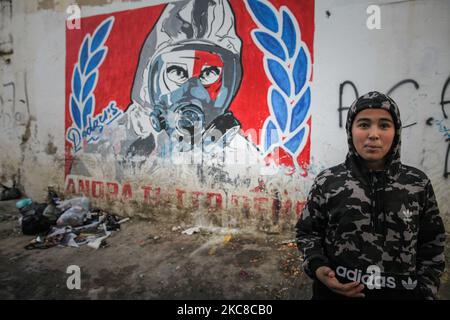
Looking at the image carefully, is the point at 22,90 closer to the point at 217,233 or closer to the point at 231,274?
the point at 217,233

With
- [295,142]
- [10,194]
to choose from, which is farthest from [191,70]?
[10,194]

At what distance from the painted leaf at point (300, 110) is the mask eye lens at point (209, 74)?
4.16 feet

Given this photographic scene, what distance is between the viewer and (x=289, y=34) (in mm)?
3557

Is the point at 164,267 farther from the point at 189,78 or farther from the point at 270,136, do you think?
the point at 189,78

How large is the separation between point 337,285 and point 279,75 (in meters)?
2.98

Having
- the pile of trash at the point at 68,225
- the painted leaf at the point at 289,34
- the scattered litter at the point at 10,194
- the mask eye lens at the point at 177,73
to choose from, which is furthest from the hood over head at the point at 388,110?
the scattered litter at the point at 10,194

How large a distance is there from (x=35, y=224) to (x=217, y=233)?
2.79 metres

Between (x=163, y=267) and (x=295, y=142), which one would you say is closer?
(x=163, y=267)

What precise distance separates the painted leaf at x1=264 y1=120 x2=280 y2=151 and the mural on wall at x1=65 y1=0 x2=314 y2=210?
1 cm

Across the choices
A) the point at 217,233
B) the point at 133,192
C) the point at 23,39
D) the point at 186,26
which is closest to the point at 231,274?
the point at 217,233

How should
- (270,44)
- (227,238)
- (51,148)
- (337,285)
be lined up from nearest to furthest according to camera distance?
(337,285) < (270,44) < (227,238) < (51,148)

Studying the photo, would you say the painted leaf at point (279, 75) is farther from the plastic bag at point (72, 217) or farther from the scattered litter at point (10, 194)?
the scattered litter at point (10, 194)

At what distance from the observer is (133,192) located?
4570mm
